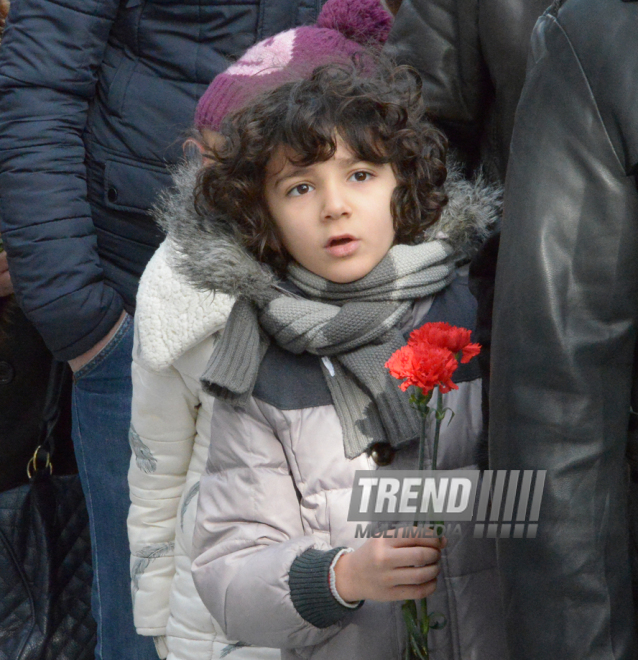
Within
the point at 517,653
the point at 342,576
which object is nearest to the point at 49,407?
the point at 342,576

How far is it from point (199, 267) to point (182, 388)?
33 cm

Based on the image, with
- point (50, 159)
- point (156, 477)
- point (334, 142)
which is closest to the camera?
point (334, 142)

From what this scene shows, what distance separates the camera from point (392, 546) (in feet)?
3.76

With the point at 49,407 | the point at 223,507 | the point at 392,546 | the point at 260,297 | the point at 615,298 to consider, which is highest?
the point at 615,298

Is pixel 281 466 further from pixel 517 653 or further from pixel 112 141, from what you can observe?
pixel 112 141

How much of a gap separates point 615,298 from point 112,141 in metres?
1.41

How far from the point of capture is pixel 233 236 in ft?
4.80

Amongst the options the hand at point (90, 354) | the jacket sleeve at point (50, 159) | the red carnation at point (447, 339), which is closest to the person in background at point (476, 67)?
the red carnation at point (447, 339)

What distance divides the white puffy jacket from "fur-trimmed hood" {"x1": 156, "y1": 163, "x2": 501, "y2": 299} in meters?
0.08

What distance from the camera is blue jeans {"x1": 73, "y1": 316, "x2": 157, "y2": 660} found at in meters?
2.07

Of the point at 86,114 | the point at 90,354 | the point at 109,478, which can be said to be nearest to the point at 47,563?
the point at 109,478

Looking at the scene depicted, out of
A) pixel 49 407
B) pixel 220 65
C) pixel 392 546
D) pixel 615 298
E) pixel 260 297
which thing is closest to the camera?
pixel 615 298

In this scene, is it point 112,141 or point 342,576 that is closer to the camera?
point 342,576

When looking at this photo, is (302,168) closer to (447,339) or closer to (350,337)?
(350,337)
